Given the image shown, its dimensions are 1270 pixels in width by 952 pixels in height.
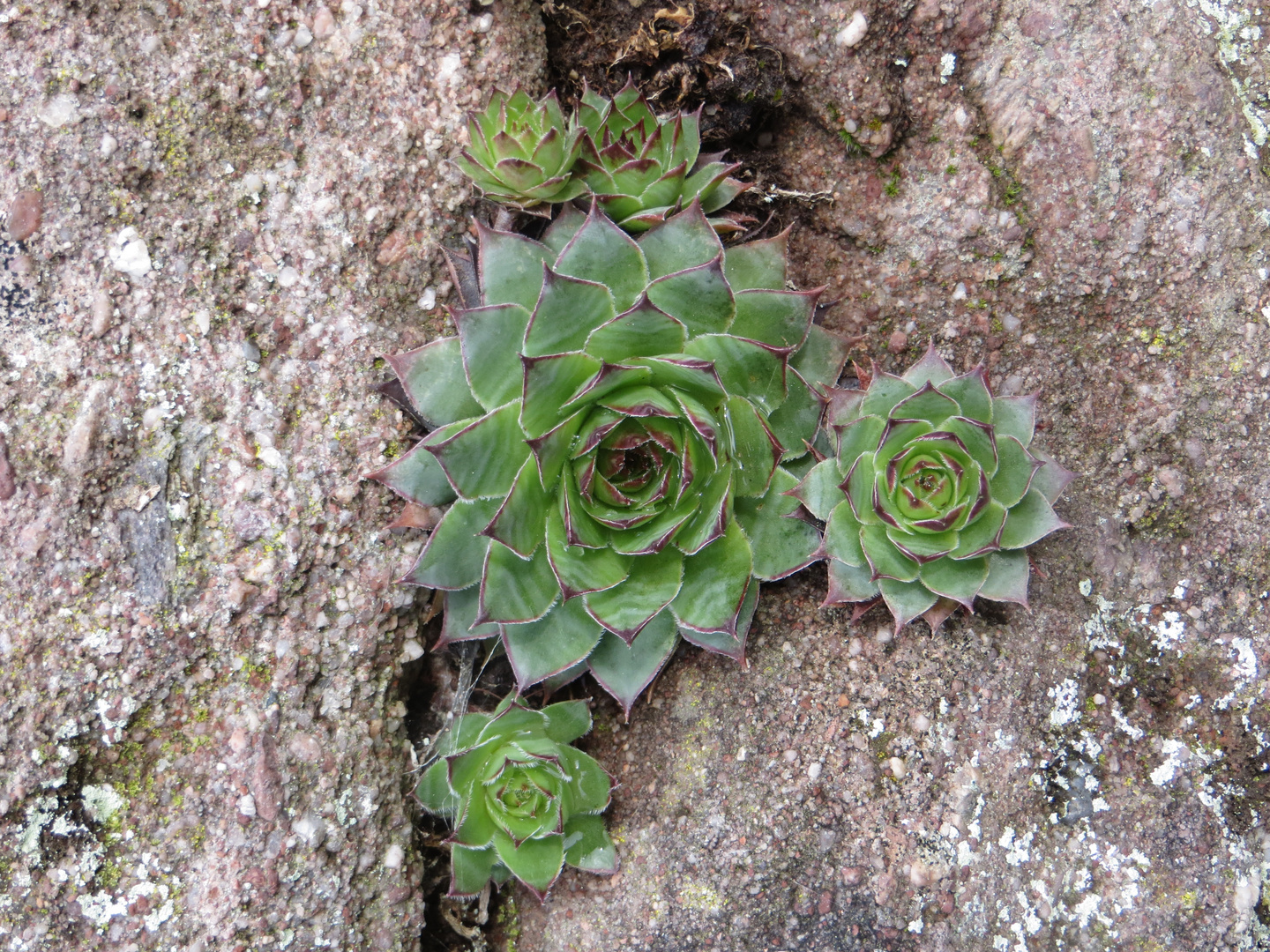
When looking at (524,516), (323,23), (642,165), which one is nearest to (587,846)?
(524,516)

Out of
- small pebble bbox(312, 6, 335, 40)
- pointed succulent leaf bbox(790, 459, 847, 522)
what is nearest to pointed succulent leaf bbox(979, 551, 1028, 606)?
pointed succulent leaf bbox(790, 459, 847, 522)

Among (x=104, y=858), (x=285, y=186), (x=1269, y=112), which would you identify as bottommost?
(x=104, y=858)

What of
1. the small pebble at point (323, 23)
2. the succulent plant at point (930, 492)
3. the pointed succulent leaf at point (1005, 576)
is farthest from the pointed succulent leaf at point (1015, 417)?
the small pebble at point (323, 23)

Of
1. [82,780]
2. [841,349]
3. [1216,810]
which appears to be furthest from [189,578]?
[1216,810]

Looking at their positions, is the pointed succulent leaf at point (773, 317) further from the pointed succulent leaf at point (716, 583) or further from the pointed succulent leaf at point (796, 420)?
the pointed succulent leaf at point (716, 583)

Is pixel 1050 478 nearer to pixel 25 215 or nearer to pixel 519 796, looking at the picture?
pixel 519 796

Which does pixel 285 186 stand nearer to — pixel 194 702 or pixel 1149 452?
pixel 194 702
